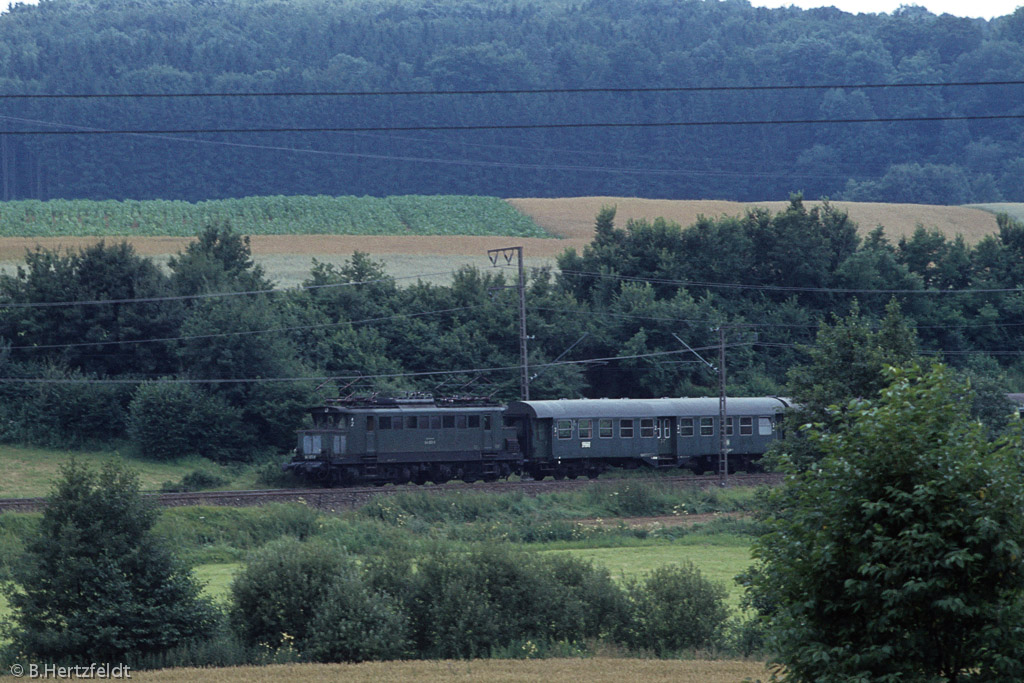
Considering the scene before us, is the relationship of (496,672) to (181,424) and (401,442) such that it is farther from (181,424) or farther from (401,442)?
(181,424)

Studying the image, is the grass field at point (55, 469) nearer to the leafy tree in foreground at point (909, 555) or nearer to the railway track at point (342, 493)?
the railway track at point (342, 493)

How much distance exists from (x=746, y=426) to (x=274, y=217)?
5628cm

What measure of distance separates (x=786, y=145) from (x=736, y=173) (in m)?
8.04

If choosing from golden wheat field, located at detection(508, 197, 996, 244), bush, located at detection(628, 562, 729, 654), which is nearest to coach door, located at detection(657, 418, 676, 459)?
bush, located at detection(628, 562, 729, 654)

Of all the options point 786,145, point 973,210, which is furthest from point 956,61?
point 973,210

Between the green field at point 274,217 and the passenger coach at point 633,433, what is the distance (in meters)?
42.2

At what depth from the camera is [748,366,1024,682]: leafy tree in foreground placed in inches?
340

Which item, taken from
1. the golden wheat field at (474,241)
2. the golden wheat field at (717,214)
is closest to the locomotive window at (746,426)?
the golden wheat field at (474,241)

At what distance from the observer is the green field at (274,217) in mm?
82062

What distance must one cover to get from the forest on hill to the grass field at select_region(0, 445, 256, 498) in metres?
75.7

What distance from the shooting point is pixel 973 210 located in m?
100

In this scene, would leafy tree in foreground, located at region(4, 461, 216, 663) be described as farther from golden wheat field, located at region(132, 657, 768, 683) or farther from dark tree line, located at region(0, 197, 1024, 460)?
dark tree line, located at region(0, 197, 1024, 460)

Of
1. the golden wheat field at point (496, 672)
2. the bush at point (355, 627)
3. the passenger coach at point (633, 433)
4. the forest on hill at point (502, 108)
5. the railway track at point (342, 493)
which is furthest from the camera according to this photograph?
the forest on hill at point (502, 108)

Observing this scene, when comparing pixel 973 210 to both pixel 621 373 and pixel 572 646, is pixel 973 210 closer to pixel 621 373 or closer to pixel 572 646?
pixel 621 373
